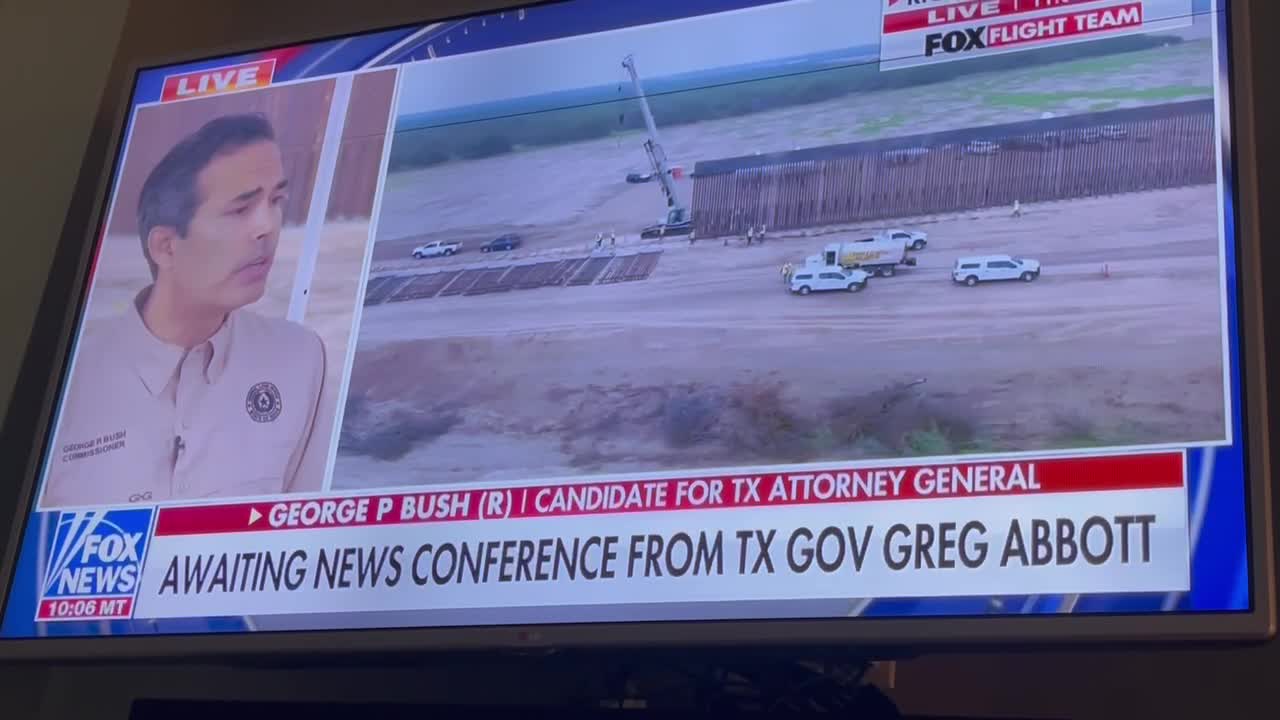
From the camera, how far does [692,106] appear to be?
137 cm

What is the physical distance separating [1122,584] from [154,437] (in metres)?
0.87

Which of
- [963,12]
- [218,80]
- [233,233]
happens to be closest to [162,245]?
[233,233]

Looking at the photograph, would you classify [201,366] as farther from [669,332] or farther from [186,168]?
[669,332]

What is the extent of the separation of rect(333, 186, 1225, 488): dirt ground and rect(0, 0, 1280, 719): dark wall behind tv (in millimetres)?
223

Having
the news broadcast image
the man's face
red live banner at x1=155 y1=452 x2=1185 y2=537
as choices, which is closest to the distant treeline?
the news broadcast image

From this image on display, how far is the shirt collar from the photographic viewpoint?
1.38 m

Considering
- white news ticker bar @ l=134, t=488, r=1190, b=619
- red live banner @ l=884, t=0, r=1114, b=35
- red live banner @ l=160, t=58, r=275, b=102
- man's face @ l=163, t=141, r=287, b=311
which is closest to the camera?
white news ticker bar @ l=134, t=488, r=1190, b=619

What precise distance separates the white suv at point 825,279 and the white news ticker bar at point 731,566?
0.20 metres

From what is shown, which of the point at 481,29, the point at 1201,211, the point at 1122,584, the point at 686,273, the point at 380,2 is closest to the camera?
the point at 1122,584

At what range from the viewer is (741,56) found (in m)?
1.38

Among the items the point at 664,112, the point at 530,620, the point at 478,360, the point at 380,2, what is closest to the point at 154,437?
the point at 478,360

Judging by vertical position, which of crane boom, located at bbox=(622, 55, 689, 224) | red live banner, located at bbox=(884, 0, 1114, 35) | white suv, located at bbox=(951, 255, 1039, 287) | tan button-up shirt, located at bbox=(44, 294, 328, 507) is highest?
red live banner, located at bbox=(884, 0, 1114, 35)

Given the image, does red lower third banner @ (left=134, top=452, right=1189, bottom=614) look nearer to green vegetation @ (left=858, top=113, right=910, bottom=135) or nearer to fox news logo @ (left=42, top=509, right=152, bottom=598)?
fox news logo @ (left=42, top=509, right=152, bottom=598)

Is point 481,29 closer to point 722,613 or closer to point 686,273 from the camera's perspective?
point 686,273
